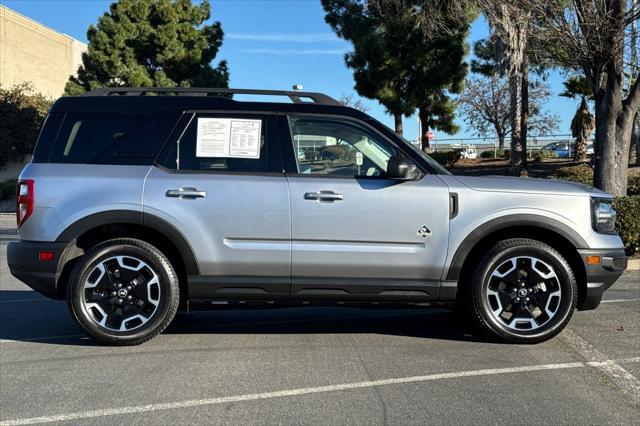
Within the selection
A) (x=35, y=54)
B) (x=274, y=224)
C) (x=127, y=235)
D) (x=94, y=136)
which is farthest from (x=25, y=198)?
(x=35, y=54)

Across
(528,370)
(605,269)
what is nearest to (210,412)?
(528,370)

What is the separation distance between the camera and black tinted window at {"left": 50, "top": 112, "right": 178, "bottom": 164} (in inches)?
203

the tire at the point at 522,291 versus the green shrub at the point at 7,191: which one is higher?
the green shrub at the point at 7,191

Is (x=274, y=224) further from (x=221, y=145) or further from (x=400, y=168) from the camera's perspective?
(x=400, y=168)

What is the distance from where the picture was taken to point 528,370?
4.60 meters

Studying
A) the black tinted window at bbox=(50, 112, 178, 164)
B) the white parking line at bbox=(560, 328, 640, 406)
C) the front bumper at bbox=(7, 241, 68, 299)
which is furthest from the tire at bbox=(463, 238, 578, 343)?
the front bumper at bbox=(7, 241, 68, 299)

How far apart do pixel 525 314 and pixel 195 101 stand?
134 inches

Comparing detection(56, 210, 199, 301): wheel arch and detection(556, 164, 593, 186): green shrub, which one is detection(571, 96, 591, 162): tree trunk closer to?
detection(556, 164, 593, 186): green shrub

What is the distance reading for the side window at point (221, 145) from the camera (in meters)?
5.15

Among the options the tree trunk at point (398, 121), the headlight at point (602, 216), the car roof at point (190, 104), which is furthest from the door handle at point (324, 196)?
the tree trunk at point (398, 121)

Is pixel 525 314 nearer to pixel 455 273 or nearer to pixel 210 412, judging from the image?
pixel 455 273

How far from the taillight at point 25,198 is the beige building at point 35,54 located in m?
36.0

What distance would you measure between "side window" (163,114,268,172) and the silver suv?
1 centimetres

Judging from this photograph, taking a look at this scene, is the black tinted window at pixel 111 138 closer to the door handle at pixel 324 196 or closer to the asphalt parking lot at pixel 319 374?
the door handle at pixel 324 196
